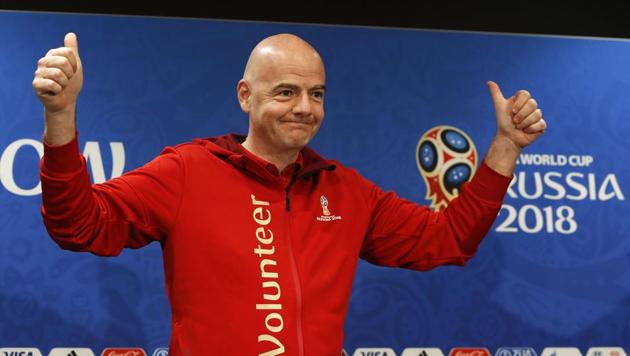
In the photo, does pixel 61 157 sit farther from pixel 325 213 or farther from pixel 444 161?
pixel 444 161

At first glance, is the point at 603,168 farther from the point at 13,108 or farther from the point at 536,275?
the point at 13,108

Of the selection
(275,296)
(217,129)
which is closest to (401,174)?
(217,129)

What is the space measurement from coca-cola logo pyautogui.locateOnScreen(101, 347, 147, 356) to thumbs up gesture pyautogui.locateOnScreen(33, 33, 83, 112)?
1.31 meters

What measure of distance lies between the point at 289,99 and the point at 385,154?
87 centimetres

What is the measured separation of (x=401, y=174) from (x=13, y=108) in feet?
4.54

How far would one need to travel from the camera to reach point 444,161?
2.75 meters

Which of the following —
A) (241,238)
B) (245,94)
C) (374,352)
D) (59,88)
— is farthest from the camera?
(374,352)

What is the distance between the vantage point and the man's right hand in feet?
4.60

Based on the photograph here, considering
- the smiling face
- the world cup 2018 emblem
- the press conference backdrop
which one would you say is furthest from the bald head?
the world cup 2018 emblem

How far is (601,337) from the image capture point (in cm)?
277

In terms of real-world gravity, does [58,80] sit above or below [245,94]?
below

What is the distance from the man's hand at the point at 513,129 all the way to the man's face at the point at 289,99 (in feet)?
1.57

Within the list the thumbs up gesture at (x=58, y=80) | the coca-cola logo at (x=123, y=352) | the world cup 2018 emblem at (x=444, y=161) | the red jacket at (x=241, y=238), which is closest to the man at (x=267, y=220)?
the red jacket at (x=241, y=238)

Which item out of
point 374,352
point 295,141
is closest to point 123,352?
point 374,352
